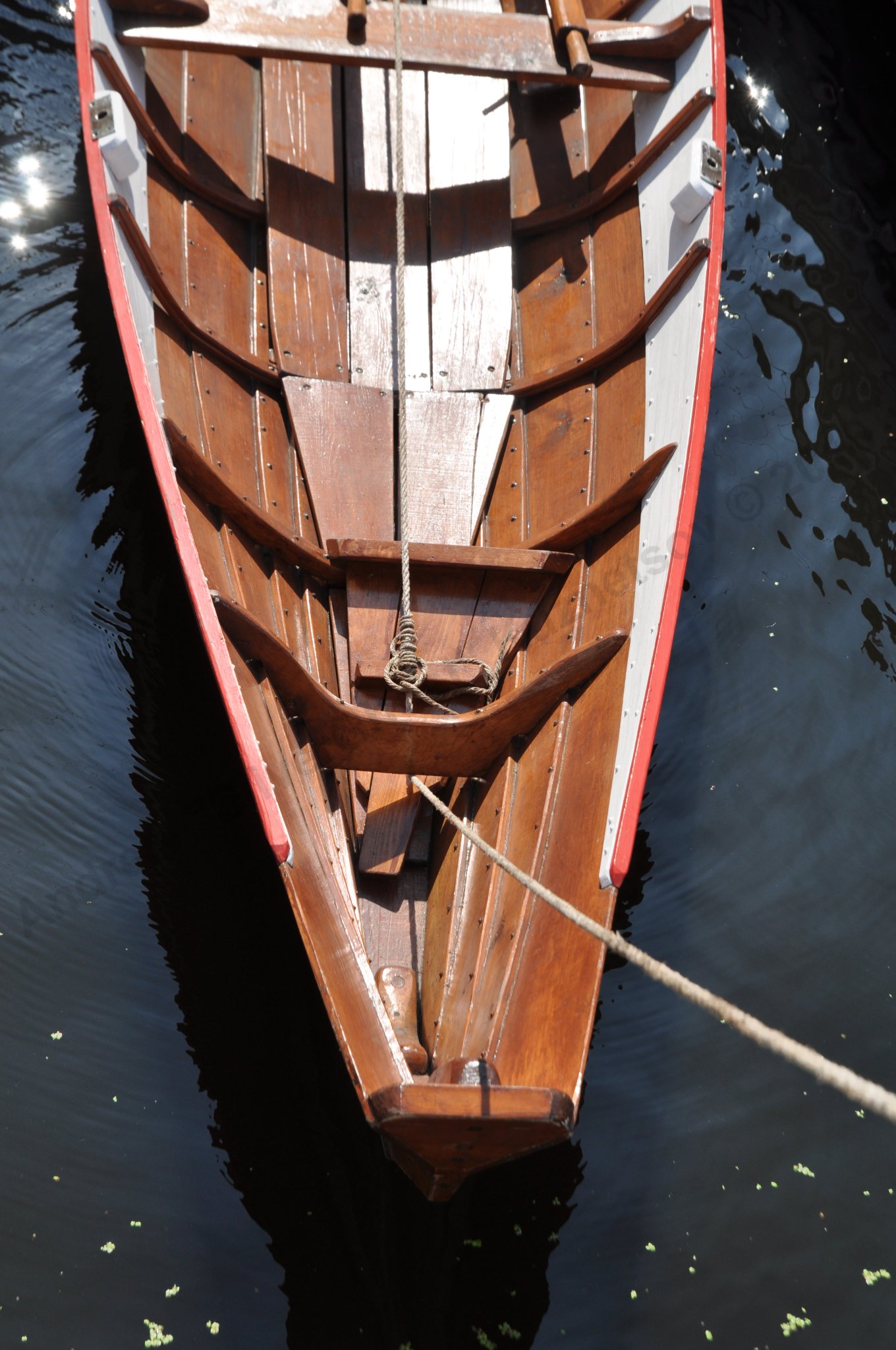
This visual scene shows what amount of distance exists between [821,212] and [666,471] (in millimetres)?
3288

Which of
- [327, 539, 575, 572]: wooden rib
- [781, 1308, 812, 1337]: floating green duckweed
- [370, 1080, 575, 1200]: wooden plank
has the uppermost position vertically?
[327, 539, 575, 572]: wooden rib

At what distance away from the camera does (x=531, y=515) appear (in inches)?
162

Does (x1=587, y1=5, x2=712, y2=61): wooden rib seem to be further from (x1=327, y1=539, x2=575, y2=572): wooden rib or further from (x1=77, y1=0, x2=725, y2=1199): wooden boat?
(x1=327, y1=539, x2=575, y2=572): wooden rib

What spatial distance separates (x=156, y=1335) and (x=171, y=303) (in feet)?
9.85

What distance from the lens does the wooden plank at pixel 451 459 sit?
411 centimetres

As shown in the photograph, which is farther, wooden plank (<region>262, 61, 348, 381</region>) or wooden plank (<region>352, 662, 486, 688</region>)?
wooden plank (<region>262, 61, 348, 381</region>)

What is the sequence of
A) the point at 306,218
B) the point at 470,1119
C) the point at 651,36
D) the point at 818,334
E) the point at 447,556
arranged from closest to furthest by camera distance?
the point at 470,1119, the point at 447,556, the point at 651,36, the point at 306,218, the point at 818,334

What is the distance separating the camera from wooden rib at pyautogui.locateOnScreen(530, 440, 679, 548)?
3.62 meters

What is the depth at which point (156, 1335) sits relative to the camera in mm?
2725

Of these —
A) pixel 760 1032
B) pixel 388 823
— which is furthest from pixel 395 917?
pixel 760 1032

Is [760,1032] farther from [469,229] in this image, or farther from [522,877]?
[469,229]

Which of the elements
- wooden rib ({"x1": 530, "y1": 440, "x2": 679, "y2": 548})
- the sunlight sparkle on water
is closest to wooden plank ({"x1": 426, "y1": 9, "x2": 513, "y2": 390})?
wooden rib ({"x1": 530, "y1": 440, "x2": 679, "y2": 548})

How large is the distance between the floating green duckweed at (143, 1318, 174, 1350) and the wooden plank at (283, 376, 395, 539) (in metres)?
2.32

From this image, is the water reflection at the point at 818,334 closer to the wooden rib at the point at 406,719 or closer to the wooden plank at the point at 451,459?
the wooden plank at the point at 451,459
